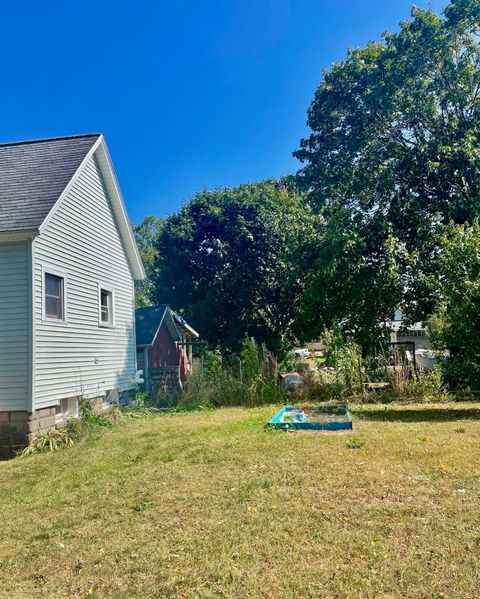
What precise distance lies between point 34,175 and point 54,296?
10.1 ft

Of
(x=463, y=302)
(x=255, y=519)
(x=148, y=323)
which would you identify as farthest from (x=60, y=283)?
(x=463, y=302)

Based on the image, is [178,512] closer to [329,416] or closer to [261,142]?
[329,416]

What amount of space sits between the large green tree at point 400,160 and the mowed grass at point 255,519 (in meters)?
8.38

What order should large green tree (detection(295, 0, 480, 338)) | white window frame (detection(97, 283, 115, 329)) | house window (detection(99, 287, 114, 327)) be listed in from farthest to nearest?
large green tree (detection(295, 0, 480, 338)), house window (detection(99, 287, 114, 327)), white window frame (detection(97, 283, 115, 329))

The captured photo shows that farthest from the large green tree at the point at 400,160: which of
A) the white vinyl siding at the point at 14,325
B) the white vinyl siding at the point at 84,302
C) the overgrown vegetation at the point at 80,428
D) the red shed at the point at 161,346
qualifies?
the white vinyl siding at the point at 14,325

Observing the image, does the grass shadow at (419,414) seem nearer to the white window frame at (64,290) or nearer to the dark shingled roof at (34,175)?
the white window frame at (64,290)

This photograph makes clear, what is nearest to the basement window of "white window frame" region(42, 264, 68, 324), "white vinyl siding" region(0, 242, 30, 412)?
"white window frame" region(42, 264, 68, 324)

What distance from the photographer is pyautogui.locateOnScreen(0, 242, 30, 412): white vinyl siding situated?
327 inches

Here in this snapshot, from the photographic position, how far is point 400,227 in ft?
52.6

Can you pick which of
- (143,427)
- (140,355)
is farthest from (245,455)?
(140,355)

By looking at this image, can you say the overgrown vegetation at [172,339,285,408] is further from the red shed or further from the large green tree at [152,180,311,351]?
the large green tree at [152,180,311,351]

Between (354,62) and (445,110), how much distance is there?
377 centimetres

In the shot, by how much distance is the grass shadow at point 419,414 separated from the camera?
8.22 m

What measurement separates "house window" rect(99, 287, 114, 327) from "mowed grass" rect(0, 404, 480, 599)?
5719 millimetres
